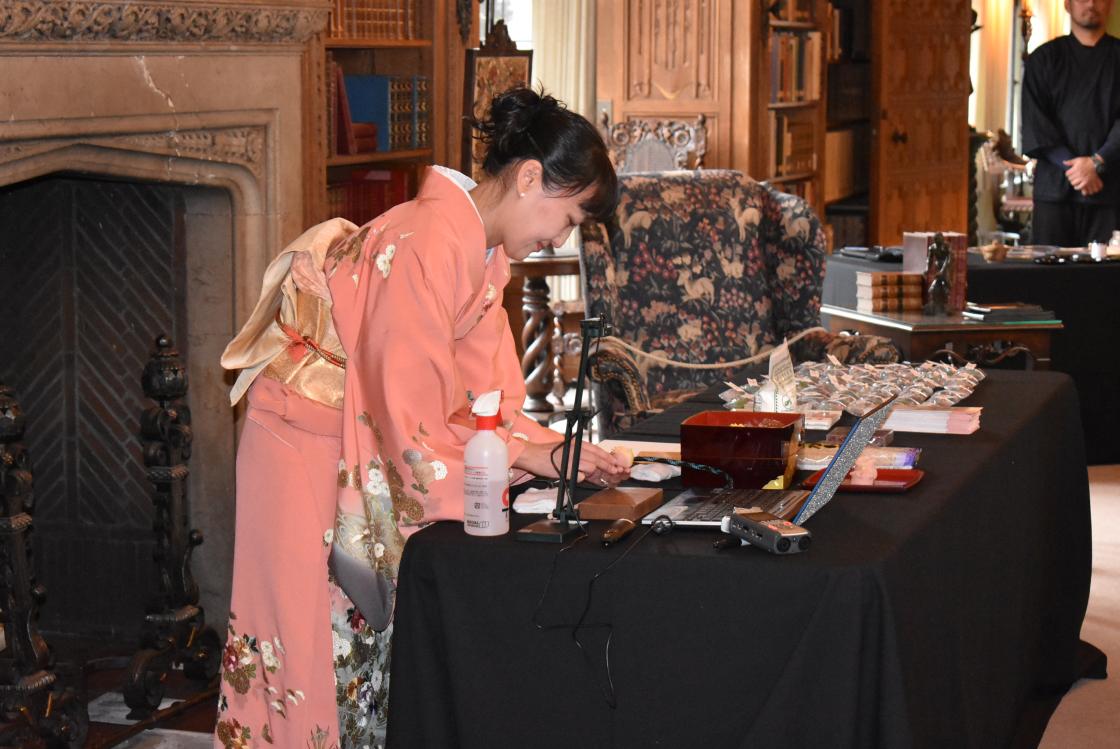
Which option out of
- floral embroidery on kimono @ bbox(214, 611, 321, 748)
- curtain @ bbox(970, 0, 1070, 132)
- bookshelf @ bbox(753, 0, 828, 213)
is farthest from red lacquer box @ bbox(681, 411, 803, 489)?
curtain @ bbox(970, 0, 1070, 132)

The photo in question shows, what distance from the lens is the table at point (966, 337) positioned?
4801 millimetres

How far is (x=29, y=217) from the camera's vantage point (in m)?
4.05

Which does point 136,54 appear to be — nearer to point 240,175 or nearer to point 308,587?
point 240,175

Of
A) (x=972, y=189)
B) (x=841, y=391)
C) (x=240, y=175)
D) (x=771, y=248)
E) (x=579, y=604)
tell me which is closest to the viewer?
(x=579, y=604)

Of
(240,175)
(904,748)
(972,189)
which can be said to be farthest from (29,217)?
(972,189)

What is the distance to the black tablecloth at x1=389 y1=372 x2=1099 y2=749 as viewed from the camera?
6.91 ft

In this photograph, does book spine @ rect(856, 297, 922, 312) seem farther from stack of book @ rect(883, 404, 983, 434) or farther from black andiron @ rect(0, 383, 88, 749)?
black andiron @ rect(0, 383, 88, 749)

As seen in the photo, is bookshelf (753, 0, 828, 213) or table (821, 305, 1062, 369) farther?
bookshelf (753, 0, 828, 213)

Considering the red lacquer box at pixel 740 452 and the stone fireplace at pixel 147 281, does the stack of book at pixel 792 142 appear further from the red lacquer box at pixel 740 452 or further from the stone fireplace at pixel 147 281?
the red lacquer box at pixel 740 452

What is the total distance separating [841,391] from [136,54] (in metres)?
1.72

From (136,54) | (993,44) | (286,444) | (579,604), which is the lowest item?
(579,604)

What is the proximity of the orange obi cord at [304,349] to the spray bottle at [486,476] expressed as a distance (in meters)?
0.39

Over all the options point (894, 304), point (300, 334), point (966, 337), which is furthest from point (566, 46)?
point (300, 334)

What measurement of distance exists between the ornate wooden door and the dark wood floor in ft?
18.9
